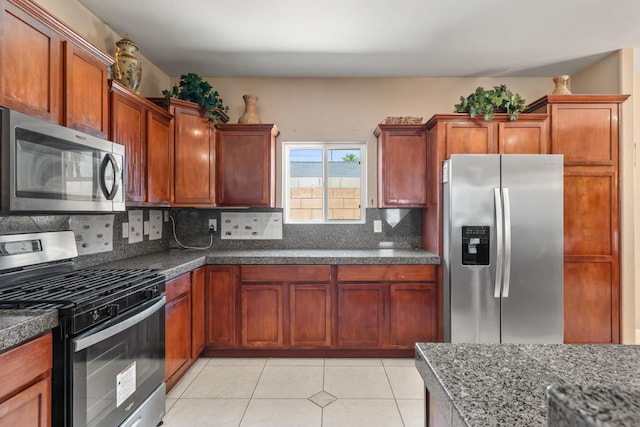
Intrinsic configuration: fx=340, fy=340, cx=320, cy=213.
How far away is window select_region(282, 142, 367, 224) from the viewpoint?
362 cm

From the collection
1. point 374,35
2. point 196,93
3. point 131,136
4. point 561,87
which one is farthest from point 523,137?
point 131,136

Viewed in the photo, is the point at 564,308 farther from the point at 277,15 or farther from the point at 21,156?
the point at 21,156

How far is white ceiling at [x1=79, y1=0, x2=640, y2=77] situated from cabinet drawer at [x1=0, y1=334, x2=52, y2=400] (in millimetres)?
2208

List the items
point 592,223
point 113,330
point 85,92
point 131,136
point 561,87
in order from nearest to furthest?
1. point 113,330
2. point 85,92
3. point 131,136
4. point 592,223
5. point 561,87

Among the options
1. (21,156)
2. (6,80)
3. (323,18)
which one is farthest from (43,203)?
(323,18)

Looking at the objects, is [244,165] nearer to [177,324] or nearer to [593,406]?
[177,324]

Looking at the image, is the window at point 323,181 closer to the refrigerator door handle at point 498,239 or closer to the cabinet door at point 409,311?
the cabinet door at point 409,311

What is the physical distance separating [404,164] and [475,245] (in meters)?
1.00

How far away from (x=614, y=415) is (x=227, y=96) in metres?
3.78

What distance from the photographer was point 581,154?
2.92m

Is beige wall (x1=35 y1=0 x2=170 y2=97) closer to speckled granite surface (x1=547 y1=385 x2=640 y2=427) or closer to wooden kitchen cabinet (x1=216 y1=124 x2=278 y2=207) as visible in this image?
wooden kitchen cabinet (x1=216 y1=124 x2=278 y2=207)

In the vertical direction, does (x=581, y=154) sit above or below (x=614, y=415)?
above

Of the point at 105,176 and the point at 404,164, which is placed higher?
the point at 404,164

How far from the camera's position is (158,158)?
2701 mm
